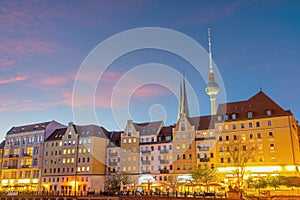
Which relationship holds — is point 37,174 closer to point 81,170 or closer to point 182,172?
point 81,170

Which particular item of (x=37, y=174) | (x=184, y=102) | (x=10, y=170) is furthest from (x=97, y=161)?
(x=184, y=102)

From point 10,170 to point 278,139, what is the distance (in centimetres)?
7958

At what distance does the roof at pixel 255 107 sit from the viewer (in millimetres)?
72562

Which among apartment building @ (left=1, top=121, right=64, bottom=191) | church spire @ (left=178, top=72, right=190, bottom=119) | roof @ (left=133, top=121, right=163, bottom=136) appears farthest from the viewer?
church spire @ (left=178, top=72, right=190, bottom=119)

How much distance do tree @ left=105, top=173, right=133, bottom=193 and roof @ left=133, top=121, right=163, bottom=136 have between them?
13.4 metres

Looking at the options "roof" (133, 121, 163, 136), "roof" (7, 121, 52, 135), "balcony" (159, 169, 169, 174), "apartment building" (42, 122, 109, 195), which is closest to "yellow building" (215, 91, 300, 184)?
"balcony" (159, 169, 169, 174)

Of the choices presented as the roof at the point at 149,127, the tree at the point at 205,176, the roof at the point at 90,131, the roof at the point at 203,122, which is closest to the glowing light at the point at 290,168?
the tree at the point at 205,176

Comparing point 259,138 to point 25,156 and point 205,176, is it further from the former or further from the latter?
point 25,156

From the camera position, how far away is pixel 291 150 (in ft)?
222

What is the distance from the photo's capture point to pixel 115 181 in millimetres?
79000

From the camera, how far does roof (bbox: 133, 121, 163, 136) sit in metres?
88.9

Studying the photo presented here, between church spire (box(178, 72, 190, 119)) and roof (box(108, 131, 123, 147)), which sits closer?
roof (box(108, 131, 123, 147))

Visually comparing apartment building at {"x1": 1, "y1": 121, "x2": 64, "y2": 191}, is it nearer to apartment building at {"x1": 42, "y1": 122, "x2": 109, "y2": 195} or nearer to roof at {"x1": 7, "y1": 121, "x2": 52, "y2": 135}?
roof at {"x1": 7, "y1": 121, "x2": 52, "y2": 135}

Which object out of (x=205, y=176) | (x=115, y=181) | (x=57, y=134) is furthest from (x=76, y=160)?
(x=205, y=176)
